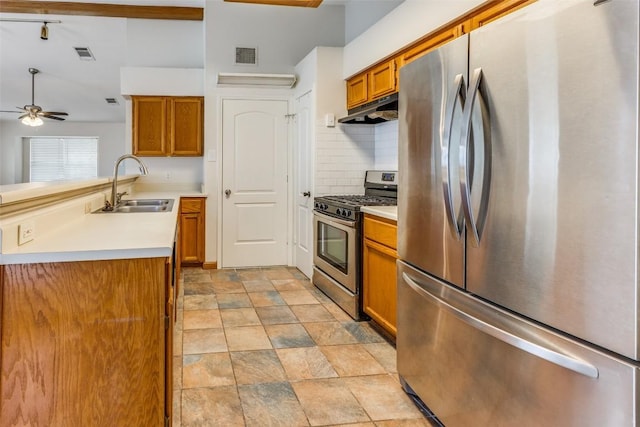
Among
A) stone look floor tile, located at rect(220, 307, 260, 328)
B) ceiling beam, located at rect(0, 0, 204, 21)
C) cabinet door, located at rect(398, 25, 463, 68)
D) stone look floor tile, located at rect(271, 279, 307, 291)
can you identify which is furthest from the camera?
ceiling beam, located at rect(0, 0, 204, 21)

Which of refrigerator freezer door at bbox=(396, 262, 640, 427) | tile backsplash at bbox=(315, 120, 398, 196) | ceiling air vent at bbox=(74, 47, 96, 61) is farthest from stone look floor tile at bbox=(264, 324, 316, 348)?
ceiling air vent at bbox=(74, 47, 96, 61)

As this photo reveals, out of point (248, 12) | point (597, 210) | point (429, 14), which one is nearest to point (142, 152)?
point (248, 12)

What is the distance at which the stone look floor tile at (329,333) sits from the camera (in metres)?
3.05

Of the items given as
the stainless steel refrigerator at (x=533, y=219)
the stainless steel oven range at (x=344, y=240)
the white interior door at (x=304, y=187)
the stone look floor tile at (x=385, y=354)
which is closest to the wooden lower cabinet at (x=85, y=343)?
the stainless steel refrigerator at (x=533, y=219)

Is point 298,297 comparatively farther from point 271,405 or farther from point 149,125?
point 149,125

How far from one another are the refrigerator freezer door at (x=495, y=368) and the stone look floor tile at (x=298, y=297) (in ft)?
5.63

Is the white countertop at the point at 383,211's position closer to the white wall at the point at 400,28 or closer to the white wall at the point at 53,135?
the white wall at the point at 400,28

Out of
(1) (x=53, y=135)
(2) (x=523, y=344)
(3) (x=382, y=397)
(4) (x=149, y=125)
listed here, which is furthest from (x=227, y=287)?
(1) (x=53, y=135)

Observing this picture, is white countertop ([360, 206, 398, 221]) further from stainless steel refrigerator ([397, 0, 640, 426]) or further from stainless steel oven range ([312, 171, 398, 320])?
stainless steel refrigerator ([397, 0, 640, 426])

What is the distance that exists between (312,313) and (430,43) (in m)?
2.08

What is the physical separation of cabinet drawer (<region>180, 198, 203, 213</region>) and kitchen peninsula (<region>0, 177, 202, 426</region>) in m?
3.43

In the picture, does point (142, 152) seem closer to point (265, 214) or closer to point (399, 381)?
point (265, 214)

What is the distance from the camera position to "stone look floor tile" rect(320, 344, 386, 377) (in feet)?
8.52

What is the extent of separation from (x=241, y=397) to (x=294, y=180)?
130 inches
